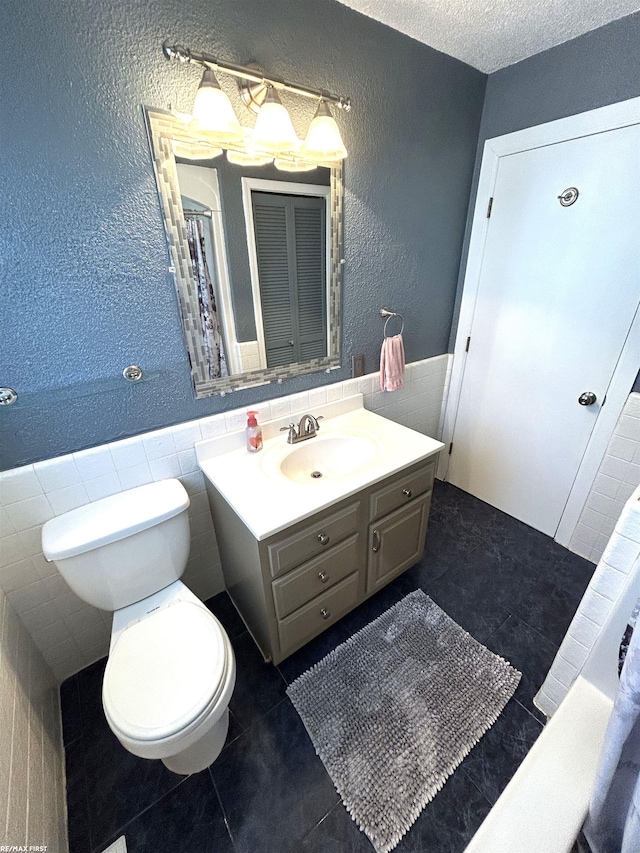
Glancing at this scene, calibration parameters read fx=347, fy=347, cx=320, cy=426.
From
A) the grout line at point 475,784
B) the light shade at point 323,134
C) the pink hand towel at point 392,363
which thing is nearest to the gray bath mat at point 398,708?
the grout line at point 475,784

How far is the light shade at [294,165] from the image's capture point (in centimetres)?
126

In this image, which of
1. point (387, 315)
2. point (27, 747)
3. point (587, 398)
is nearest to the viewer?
point (27, 747)

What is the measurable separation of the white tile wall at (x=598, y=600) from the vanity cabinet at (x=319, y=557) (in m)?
0.64

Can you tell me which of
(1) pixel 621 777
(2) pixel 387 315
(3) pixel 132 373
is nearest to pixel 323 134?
(2) pixel 387 315

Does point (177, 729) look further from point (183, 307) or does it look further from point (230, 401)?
point (183, 307)

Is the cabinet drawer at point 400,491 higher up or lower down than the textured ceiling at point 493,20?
lower down

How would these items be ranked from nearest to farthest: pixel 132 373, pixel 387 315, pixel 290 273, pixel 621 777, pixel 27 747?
pixel 621 777 → pixel 27 747 → pixel 132 373 → pixel 290 273 → pixel 387 315

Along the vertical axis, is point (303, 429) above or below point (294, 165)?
below

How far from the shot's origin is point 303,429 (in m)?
1.52

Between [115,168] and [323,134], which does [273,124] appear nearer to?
[323,134]

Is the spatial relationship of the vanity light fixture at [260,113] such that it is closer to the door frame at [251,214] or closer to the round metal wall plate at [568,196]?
the door frame at [251,214]

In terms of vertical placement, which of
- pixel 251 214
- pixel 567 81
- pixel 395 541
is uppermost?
pixel 567 81

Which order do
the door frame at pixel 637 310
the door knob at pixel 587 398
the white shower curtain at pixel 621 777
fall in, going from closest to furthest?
the white shower curtain at pixel 621 777, the door frame at pixel 637 310, the door knob at pixel 587 398

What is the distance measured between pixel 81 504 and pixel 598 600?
65.2 inches
